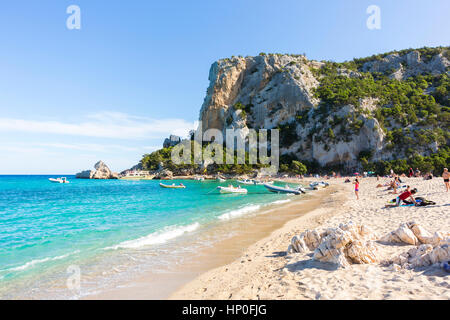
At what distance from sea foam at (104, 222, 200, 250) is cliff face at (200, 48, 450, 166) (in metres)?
56.8

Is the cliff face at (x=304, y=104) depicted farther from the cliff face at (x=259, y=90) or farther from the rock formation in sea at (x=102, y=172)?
the rock formation in sea at (x=102, y=172)

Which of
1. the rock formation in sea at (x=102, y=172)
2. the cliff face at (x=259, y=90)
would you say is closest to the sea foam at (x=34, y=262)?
the cliff face at (x=259, y=90)

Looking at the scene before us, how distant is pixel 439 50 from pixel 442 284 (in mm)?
109725

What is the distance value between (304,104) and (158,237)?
235ft

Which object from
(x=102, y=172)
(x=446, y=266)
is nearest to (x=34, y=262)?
(x=446, y=266)

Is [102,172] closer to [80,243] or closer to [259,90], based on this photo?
[259,90]

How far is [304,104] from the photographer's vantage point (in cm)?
7369

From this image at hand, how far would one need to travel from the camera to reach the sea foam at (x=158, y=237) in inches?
367

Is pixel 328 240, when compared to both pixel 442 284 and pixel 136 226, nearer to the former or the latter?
pixel 442 284

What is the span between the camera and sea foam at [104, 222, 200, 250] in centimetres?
931

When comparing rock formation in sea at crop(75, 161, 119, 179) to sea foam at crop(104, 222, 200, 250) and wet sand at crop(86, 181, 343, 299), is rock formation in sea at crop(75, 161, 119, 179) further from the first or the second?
wet sand at crop(86, 181, 343, 299)

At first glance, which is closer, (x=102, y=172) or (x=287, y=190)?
(x=287, y=190)

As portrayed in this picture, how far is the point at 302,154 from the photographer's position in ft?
231

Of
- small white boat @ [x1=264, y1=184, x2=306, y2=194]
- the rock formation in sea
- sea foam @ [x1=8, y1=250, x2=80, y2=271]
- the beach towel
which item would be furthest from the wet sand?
the rock formation in sea
